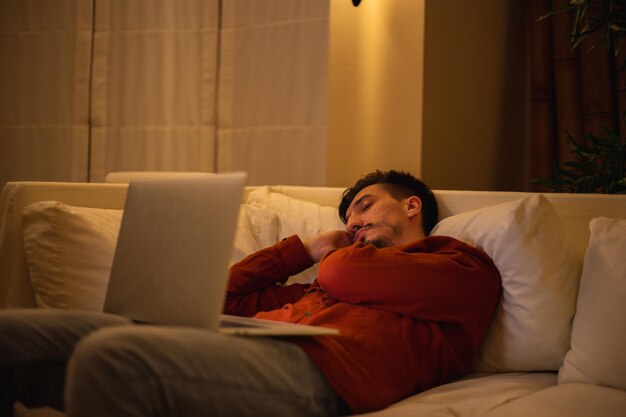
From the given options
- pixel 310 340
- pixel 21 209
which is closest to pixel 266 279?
pixel 310 340

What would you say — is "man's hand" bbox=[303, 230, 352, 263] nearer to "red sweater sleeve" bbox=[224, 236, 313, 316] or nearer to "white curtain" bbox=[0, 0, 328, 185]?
"red sweater sleeve" bbox=[224, 236, 313, 316]

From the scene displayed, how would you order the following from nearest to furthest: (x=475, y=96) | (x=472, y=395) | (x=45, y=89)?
1. (x=472, y=395)
2. (x=475, y=96)
3. (x=45, y=89)

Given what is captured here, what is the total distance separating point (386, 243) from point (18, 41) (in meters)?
3.01

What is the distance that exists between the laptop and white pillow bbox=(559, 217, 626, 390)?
702mm

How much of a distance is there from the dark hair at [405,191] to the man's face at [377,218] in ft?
0.11

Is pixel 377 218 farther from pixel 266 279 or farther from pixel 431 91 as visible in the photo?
pixel 431 91

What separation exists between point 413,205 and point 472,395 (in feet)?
1.96

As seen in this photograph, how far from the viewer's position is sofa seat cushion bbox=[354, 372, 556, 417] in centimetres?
157

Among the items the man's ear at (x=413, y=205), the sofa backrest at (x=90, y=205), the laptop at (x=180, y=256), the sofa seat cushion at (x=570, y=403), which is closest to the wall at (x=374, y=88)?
the sofa backrest at (x=90, y=205)

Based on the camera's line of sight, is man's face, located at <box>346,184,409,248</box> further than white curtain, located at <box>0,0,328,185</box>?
No

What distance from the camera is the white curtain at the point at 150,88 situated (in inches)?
151

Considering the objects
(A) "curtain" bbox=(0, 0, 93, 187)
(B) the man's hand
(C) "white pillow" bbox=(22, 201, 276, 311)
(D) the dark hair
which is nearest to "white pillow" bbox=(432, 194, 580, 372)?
(D) the dark hair

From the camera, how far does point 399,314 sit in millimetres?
1717

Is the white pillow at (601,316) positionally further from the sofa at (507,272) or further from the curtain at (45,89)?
the curtain at (45,89)
